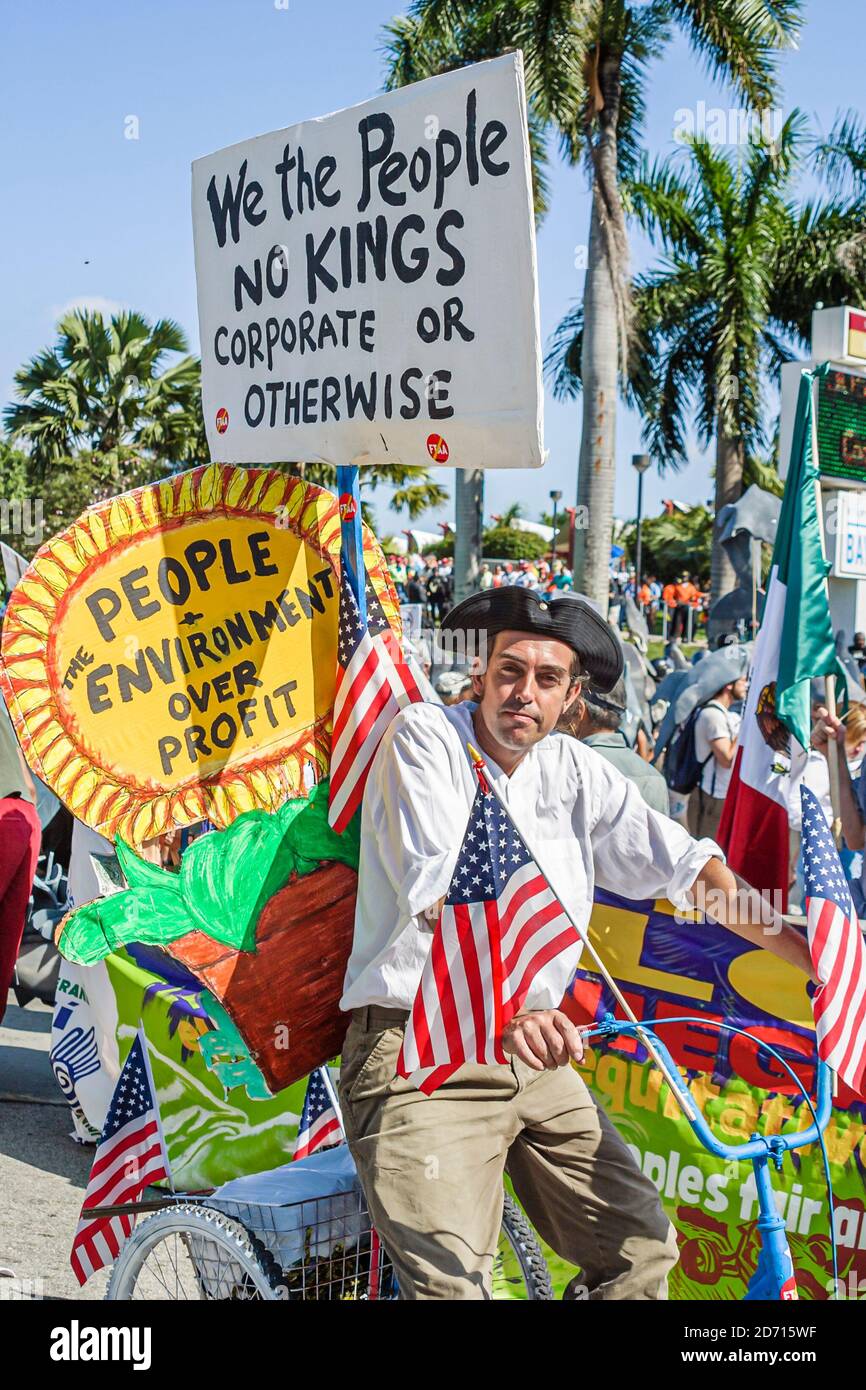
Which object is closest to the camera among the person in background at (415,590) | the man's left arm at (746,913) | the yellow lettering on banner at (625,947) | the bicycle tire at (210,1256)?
the bicycle tire at (210,1256)

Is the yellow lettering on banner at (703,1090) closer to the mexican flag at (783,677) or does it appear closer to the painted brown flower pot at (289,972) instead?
the painted brown flower pot at (289,972)

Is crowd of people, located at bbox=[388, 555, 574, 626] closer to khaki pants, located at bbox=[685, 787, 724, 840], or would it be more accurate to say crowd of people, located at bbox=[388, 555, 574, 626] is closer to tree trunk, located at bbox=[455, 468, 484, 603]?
tree trunk, located at bbox=[455, 468, 484, 603]

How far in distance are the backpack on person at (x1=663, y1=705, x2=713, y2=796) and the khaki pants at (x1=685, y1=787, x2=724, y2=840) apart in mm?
93

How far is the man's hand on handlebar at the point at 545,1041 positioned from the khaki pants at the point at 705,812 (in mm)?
5175

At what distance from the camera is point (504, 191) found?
2838mm

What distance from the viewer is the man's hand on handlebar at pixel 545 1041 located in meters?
2.62

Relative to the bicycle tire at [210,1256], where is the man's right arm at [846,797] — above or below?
above

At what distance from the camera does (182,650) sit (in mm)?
3236

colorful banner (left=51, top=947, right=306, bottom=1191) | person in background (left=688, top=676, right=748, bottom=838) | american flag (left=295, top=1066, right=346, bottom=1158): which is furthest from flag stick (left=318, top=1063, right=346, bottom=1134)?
person in background (left=688, top=676, right=748, bottom=838)

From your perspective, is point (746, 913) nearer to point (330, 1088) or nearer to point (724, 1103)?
point (724, 1103)

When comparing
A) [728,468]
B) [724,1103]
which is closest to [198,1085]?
[724,1103]

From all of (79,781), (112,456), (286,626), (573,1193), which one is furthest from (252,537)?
(112,456)

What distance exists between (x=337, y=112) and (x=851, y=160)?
24159mm

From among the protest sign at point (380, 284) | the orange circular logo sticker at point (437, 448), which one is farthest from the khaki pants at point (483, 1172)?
the protest sign at point (380, 284)
